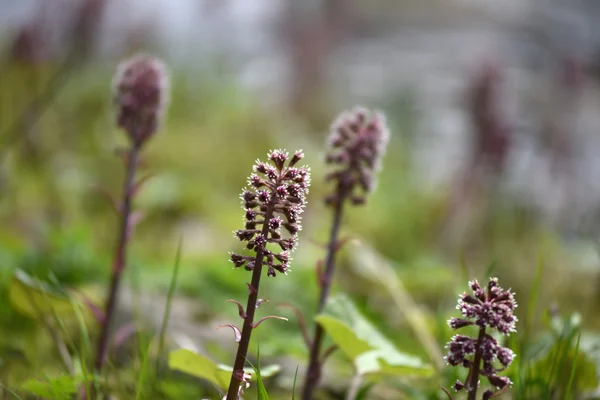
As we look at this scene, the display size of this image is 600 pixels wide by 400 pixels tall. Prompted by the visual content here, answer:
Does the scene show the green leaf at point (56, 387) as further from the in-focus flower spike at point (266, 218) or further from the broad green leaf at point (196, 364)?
the in-focus flower spike at point (266, 218)

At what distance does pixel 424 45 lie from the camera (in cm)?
1076

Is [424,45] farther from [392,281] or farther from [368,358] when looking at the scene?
[368,358]

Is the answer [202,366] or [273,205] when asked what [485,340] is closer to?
[273,205]

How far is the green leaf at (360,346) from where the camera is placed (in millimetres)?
1509

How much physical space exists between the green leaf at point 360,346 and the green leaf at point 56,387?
561mm

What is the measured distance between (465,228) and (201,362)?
3137 mm

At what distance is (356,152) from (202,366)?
0.67 metres

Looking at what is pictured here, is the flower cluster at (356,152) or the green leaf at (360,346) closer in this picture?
the green leaf at (360,346)

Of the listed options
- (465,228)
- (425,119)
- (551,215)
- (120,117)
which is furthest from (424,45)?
(120,117)

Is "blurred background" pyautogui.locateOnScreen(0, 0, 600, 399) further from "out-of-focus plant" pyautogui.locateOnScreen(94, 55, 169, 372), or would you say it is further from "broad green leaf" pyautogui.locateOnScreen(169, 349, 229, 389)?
"broad green leaf" pyautogui.locateOnScreen(169, 349, 229, 389)

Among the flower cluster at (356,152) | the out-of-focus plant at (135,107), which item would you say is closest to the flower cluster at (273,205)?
the flower cluster at (356,152)

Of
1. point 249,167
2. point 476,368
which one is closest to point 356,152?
point 476,368

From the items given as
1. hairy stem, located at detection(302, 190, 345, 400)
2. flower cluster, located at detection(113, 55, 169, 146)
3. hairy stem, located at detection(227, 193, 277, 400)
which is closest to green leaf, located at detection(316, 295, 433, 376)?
hairy stem, located at detection(302, 190, 345, 400)

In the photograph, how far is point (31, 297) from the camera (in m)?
1.72
